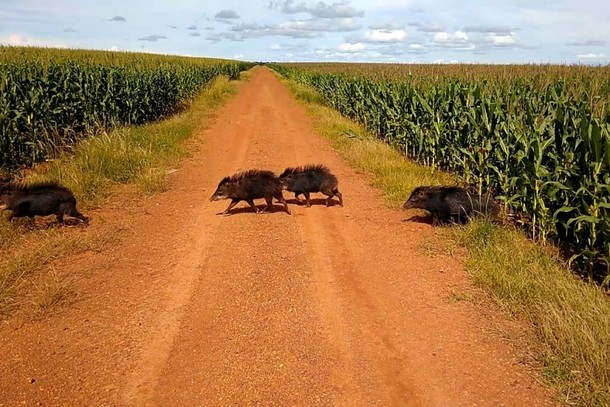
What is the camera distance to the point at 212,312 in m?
5.02

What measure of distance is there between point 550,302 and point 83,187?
7.84m

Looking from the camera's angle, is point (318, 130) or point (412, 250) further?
point (318, 130)

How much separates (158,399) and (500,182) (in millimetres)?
6604

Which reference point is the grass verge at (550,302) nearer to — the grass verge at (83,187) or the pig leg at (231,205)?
the pig leg at (231,205)

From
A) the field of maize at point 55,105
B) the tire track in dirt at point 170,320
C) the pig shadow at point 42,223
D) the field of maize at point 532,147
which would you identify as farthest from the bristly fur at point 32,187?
the field of maize at point 532,147

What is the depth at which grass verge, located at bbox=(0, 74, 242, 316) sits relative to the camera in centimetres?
542

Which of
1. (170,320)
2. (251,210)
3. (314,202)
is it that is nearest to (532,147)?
(314,202)

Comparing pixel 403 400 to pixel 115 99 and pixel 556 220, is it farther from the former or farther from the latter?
pixel 115 99

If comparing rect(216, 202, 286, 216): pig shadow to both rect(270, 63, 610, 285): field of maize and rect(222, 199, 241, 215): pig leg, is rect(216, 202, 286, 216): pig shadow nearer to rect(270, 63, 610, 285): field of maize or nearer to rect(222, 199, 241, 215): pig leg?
rect(222, 199, 241, 215): pig leg

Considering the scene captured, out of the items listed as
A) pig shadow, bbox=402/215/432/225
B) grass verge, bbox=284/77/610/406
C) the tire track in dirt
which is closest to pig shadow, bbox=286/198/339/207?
pig shadow, bbox=402/215/432/225

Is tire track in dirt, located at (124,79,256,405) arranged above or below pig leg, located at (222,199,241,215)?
below

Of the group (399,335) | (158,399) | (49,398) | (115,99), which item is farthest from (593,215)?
(115,99)

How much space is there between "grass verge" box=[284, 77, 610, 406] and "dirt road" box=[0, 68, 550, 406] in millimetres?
274

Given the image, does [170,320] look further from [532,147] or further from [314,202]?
[532,147]
